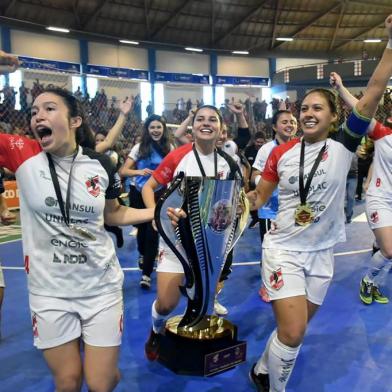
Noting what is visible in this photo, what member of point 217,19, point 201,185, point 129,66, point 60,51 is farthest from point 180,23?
point 201,185

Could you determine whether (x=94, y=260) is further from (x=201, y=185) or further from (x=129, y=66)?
(x=129, y=66)

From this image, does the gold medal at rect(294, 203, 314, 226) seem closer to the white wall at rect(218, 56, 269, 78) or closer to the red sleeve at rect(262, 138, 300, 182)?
the red sleeve at rect(262, 138, 300, 182)

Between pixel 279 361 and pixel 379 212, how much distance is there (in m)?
2.10

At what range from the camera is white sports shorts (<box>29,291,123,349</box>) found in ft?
7.19

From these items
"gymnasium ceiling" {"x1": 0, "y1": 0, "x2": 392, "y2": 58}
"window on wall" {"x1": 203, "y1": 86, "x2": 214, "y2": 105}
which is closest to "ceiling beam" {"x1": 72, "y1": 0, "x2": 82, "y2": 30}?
"gymnasium ceiling" {"x1": 0, "y1": 0, "x2": 392, "y2": 58}

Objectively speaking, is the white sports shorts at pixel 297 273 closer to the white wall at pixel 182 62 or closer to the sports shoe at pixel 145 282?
the sports shoe at pixel 145 282

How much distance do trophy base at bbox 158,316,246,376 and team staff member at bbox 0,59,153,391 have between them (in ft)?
1.39

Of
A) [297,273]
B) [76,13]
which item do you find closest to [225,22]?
[76,13]

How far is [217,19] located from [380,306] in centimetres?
2381

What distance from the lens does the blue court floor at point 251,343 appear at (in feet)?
10.5

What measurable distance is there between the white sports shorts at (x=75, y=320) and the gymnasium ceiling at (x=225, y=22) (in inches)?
809

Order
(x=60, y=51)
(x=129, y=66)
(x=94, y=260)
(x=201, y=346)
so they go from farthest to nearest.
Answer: (x=129, y=66) → (x=60, y=51) → (x=201, y=346) → (x=94, y=260)

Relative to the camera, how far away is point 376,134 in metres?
4.05

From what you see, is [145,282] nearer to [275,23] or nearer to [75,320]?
[75,320]
